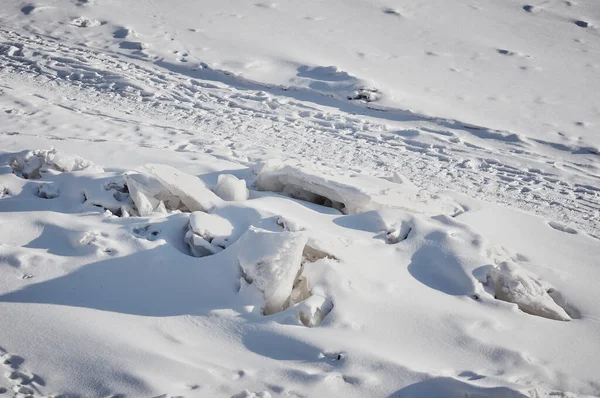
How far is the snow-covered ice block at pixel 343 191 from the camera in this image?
4262 millimetres

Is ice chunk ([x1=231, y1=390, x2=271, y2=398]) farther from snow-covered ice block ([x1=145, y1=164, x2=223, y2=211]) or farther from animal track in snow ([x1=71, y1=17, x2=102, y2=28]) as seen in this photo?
animal track in snow ([x1=71, y1=17, x2=102, y2=28])

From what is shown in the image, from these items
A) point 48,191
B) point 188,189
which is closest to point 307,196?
point 188,189

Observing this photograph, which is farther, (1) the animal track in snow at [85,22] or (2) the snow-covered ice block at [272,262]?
(1) the animal track in snow at [85,22]

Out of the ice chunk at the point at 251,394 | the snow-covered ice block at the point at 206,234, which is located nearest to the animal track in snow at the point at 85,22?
the snow-covered ice block at the point at 206,234

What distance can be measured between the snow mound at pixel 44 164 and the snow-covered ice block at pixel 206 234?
1205 millimetres

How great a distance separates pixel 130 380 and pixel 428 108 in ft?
16.6

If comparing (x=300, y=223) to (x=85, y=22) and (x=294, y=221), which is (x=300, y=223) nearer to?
(x=294, y=221)

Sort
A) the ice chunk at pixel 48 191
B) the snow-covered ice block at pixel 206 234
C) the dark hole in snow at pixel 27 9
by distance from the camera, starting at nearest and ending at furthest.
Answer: the snow-covered ice block at pixel 206 234
the ice chunk at pixel 48 191
the dark hole in snow at pixel 27 9

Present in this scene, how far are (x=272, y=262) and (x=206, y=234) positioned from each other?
1.98 feet

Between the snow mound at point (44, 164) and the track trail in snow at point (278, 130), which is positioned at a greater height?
the track trail in snow at point (278, 130)

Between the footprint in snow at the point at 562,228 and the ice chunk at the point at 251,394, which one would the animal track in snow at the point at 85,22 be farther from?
the ice chunk at the point at 251,394

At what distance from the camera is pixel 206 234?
3662 millimetres

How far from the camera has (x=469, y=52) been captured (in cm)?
851

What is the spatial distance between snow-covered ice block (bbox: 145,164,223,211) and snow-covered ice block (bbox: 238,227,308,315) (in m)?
0.74
